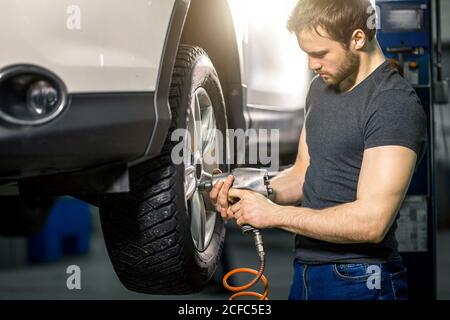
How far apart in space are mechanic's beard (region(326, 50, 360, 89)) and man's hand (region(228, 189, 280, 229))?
38 cm

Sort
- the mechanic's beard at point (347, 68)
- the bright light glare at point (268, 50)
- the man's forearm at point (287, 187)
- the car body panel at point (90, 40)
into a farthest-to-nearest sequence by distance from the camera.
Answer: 1. the bright light glare at point (268, 50)
2. the man's forearm at point (287, 187)
3. the mechanic's beard at point (347, 68)
4. the car body panel at point (90, 40)

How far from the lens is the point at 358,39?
2.27 meters

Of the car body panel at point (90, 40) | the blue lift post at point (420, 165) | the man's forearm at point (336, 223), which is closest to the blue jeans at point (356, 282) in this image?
the man's forearm at point (336, 223)

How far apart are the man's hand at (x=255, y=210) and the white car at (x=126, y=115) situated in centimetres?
24

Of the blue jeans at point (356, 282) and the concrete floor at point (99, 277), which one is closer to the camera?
the blue jeans at point (356, 282)

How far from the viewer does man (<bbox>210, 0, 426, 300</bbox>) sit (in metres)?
2.18

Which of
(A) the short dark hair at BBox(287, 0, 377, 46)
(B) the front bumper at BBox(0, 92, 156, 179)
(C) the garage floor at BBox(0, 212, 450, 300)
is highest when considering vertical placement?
(A) the short dark hair at BBox(287, 0, 377, 46)

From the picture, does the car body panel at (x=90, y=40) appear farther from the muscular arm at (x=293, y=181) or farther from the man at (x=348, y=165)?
the muscular arm at (x=293, y=181)

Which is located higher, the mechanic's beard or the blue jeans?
the mechanic's beard

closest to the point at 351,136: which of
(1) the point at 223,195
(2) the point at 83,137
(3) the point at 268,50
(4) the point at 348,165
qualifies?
(4) the point at 348,165

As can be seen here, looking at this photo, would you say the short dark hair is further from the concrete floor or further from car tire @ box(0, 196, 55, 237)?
the concrete floor

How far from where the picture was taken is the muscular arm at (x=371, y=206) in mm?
2160

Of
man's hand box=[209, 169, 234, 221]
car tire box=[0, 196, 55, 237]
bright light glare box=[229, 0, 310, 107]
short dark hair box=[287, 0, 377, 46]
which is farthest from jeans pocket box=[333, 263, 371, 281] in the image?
car tire box=[0, 196, 55, 237]
